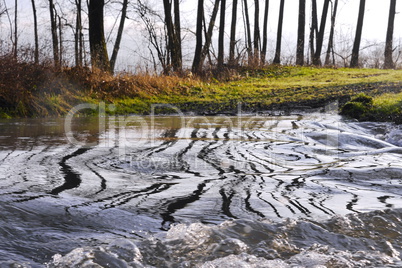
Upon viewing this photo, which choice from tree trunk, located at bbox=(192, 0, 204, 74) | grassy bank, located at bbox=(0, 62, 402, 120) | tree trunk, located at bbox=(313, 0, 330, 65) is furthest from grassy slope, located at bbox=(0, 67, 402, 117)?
tree trunk, located at bbox=(313, 0, 330, 65)

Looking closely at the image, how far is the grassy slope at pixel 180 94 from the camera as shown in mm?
9750

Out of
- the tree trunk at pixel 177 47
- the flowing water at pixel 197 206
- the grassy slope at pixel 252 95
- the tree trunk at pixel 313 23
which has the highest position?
the tree trunk at pixel 313 23

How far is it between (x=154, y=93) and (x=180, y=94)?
0.96 m

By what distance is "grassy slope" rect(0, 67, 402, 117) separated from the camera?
384 inches

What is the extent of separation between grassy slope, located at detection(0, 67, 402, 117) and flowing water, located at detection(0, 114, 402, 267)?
4814 mm

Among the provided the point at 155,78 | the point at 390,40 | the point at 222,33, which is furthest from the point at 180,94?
the point at 390,40

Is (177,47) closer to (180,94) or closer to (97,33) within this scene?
(97,33)

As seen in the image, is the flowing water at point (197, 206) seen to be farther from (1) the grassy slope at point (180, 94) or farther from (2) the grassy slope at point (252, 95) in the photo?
(2) the grassy slope at point (252, 95)

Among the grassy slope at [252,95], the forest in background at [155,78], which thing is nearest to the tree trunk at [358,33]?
the forest in background at [155,78]

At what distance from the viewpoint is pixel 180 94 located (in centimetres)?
1323

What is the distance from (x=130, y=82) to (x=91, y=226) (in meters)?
10.0

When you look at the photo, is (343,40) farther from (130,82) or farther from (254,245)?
(254,245)

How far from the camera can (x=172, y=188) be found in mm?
3225

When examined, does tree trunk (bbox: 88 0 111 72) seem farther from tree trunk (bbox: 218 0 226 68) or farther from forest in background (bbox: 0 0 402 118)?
tree trunk (bbox: 218 0 226 68)
